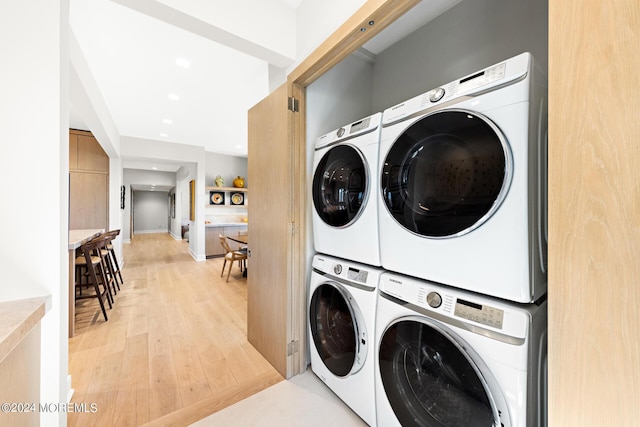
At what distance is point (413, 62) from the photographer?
2.01 m

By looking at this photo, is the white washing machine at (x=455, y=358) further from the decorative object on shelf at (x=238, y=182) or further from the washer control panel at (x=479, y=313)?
the decorative object on shelf at (x=238, y=182)

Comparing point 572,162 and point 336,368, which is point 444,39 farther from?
point 336,368

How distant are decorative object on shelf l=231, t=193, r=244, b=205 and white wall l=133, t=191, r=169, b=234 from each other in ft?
25.3

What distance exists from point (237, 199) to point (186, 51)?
4714 mm

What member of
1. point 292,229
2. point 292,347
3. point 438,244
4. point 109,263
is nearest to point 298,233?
point 292,229

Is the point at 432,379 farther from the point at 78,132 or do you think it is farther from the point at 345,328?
the point at 78,132

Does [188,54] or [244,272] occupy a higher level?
[188,54]

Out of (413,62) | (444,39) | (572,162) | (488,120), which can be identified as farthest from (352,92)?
(572,162)

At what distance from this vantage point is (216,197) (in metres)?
6.45

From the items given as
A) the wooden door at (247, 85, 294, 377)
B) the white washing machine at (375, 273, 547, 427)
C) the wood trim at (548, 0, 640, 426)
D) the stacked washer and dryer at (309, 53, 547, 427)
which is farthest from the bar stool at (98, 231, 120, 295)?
the wood trim at (548, 0, 640, 426)

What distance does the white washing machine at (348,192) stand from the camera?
1.34 m

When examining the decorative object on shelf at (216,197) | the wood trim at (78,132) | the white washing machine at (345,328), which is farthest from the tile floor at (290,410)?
the decorative object on shelf at (216,197)

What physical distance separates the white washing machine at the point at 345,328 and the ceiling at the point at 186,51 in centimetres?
151

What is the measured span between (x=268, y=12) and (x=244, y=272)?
3829mm
